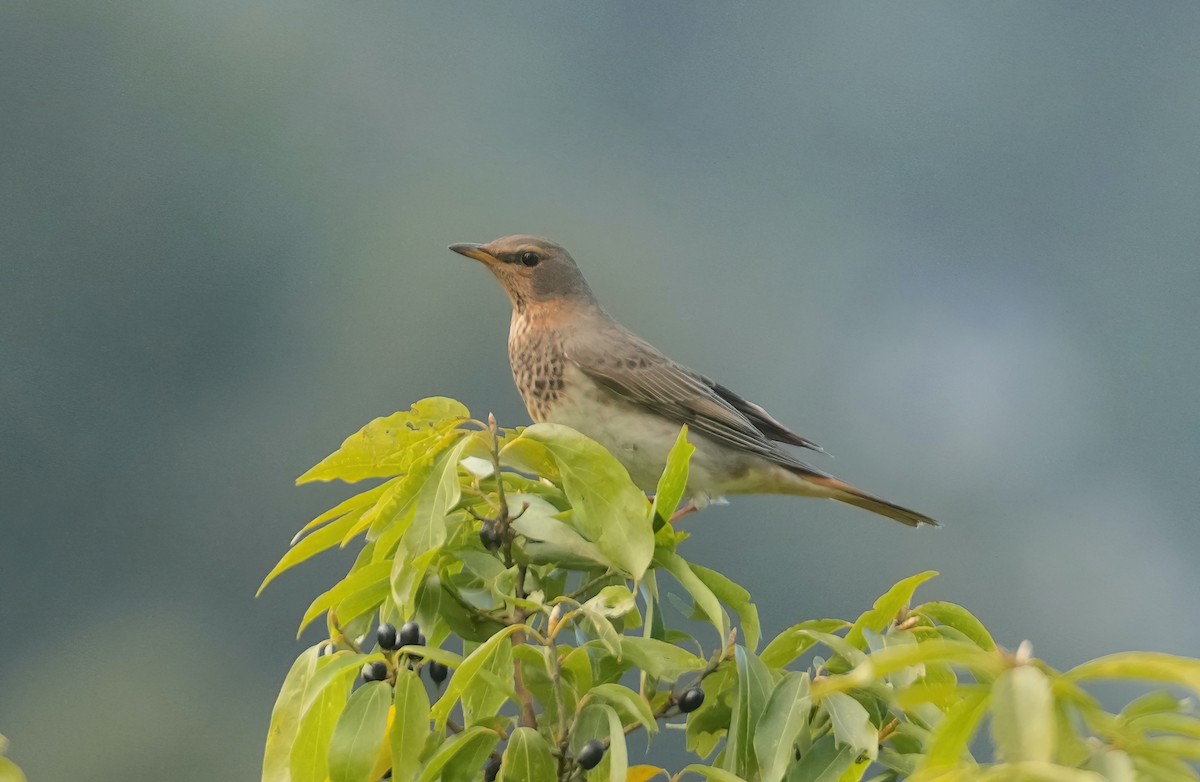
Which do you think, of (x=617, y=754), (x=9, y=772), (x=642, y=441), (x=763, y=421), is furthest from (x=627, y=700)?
(x=763, y=421)

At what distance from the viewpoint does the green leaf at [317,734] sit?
1.23 metres

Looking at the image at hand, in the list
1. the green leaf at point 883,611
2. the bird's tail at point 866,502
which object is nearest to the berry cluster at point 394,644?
the green leaf at point 883,611

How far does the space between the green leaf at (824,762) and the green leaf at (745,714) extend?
0.14 feet

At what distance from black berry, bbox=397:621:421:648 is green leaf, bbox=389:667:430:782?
115 mm

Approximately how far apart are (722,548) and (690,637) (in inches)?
344

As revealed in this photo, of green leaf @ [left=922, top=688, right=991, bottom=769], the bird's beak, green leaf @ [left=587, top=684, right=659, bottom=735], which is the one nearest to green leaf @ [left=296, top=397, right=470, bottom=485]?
green leaf @ [left=587, top=684, right=659, bottom=735]

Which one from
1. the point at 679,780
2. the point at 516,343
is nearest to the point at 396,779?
the point at 679,780

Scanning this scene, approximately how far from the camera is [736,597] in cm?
142

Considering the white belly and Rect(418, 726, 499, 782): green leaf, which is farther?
the white belly

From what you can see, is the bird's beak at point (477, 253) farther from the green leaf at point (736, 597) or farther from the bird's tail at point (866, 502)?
the green leaf at point (736, 597)

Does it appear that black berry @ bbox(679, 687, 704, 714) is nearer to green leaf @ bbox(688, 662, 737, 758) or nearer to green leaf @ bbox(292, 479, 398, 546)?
green leaf @ bbox(688, 662, 737, 758)

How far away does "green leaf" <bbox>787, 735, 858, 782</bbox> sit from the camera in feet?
4.08

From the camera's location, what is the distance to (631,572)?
132cm

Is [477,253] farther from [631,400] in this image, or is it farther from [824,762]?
[824,762]
